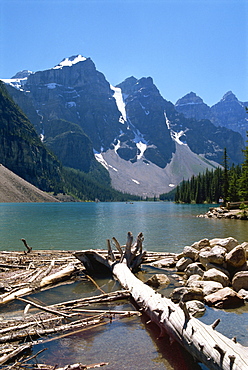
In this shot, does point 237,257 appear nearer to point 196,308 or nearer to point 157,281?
point 157,281

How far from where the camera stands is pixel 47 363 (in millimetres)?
6504

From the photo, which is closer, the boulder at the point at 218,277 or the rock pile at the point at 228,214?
the boulder at the point at 218,277

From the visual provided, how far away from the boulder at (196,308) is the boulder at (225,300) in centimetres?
50

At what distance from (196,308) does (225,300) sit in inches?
54.7

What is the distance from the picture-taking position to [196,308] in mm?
10000

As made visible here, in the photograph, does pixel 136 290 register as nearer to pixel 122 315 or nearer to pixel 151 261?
pixel 122 315

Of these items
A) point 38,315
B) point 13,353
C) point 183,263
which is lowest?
point 38,315

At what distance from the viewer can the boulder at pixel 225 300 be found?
10477 mm

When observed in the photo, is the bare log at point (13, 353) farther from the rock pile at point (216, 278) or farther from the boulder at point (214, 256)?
the boulder at point (214, 256)

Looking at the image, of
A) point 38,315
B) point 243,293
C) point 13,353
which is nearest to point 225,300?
point 243,293

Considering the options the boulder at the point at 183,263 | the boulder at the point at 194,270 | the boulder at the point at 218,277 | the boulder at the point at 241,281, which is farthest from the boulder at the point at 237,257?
the boulder at the point at 183,263

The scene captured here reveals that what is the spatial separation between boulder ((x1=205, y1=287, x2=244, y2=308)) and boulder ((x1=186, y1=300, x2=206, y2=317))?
50 centimetres

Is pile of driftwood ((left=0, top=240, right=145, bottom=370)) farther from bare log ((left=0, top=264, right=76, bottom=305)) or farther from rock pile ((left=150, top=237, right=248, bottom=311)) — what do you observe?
rock pile ((left=150, top=237, right=248, bottom=311))

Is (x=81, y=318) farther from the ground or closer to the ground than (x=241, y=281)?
closer to the ground
